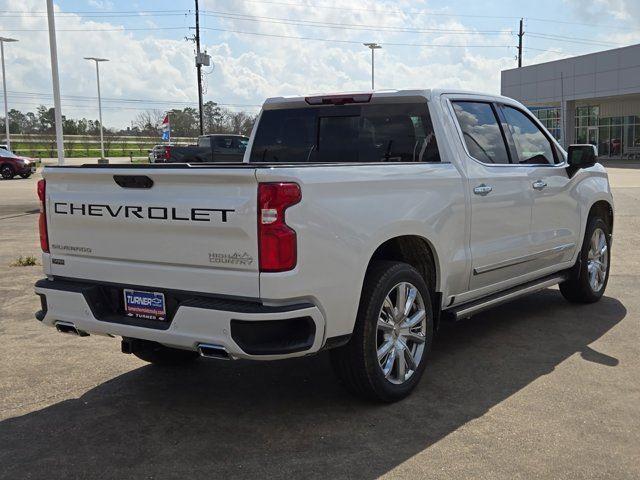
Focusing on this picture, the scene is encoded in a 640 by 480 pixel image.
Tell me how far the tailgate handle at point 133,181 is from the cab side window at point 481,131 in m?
2.41

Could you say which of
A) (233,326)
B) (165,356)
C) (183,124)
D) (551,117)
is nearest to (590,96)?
(551,117)

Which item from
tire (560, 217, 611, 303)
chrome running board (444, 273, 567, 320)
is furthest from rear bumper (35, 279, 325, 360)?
tire (560, 217, 611, 303)

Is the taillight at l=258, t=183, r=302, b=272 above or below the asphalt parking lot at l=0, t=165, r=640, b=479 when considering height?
above

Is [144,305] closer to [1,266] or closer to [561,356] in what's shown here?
[561,356]

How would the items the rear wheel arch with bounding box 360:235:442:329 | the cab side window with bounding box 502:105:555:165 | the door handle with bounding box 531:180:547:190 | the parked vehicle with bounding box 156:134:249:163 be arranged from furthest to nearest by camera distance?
the parked vehicle with bounding box 156:134:249:163, the cab side window with bounding box 502:105:555:165, the door handle with bounding box 531:180:547:190, the rear wheel arch with bounding box 360:235:442:329

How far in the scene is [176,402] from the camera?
4285mm

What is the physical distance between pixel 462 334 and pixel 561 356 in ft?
3.00

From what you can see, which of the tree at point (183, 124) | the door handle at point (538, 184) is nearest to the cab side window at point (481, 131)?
the door handle at point (538, 184)

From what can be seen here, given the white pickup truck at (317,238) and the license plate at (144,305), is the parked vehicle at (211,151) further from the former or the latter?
the license plate at (144,305)

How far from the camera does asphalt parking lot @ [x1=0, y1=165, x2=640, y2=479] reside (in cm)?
341

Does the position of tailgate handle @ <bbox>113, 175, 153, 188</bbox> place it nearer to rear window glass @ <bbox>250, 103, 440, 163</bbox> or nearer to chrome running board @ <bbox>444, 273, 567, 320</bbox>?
rear window glass @ <bbox>250, 103, 440, 163</bbox>

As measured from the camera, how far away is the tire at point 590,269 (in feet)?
21.3

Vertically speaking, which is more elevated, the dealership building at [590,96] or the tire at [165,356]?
the dealership building at [590,96]

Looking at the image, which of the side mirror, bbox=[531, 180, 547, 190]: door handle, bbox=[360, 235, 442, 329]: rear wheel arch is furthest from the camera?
the side mirror
